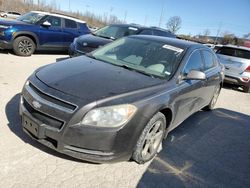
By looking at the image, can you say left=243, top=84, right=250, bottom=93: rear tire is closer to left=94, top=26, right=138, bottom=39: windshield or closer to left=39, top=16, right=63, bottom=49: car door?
left=94, top=26, right=138, bottom=39: windshield

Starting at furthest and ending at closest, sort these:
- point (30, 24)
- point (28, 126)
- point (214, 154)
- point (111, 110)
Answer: point (30, 24), point (214, 154), point (28, 126), point (111, 110)

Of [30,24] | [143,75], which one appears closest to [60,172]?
[143,75]

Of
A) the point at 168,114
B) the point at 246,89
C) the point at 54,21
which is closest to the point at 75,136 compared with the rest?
the point at 168,114

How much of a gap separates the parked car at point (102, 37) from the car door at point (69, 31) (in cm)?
161

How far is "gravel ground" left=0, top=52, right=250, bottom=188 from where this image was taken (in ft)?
10.1

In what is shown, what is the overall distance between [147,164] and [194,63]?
2.02m

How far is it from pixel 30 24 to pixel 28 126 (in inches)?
281

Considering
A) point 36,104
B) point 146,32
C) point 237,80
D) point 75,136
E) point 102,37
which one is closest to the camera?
point 75,136

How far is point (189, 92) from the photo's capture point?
14.5 feet

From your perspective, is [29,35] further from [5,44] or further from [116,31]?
[116,31]

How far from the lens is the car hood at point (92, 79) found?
10.5 ft

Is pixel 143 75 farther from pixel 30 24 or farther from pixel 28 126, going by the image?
pixel 30 24

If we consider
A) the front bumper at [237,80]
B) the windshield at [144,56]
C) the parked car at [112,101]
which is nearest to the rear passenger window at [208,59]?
the parked car at [112,101]

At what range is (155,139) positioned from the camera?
380 centimetres
